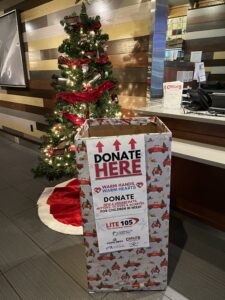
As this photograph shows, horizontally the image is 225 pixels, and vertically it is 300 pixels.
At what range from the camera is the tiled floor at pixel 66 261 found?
1.34 meters

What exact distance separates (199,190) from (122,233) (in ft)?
3.21

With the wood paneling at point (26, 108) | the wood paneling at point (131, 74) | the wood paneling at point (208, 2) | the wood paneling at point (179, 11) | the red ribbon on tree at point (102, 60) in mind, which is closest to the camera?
the red ribbon on tree at point (102, 60)

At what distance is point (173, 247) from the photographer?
1.69m

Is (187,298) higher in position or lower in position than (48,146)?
lower

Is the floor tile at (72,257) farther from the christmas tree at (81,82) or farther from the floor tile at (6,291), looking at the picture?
the christmas tree at (81,82)

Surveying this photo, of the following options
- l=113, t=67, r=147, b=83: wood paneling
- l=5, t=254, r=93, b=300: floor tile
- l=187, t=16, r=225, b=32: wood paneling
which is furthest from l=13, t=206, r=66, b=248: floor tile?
l=187, t=16, r=225, b=32: wood paneling

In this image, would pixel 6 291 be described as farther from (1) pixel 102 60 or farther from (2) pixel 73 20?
(2) pixel 73 20

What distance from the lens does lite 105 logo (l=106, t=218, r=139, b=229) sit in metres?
1.14

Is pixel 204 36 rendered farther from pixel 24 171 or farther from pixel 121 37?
pixel 24 171

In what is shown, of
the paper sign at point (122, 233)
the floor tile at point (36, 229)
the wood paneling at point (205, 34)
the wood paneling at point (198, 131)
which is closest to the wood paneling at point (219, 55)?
the wood paneling at point (205, 34)

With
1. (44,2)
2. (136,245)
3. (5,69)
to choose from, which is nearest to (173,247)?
(136,245)

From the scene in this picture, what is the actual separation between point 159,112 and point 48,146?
114 cm

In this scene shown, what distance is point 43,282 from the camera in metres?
1.41

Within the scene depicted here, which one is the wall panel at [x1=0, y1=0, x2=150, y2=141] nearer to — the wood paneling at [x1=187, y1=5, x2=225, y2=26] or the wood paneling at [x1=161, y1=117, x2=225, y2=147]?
the wood paneling at [x1=161, y1=117, x2=225, y2=147]
